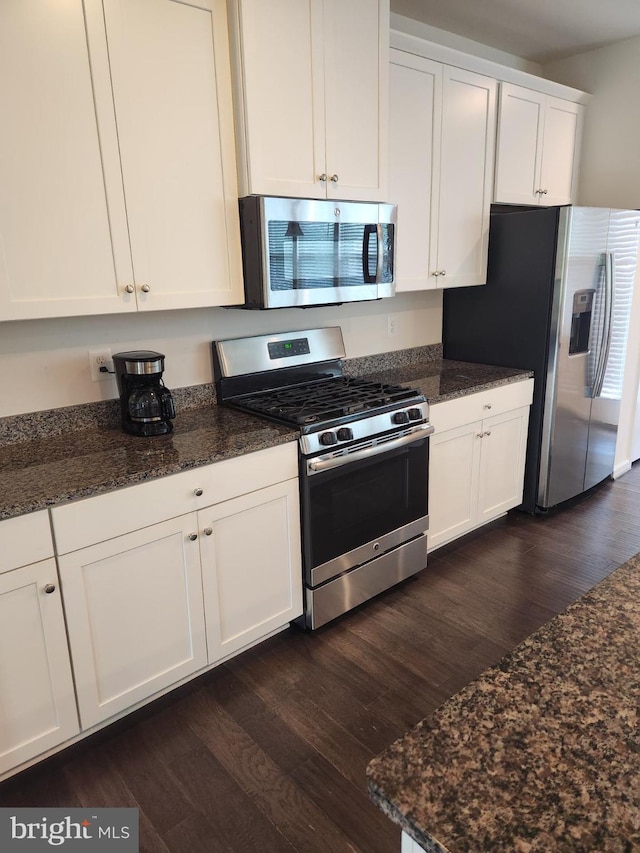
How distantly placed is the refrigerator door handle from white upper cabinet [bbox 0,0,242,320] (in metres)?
2.23

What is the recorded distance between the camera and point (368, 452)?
2.38m

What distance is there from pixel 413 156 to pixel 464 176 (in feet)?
1.32

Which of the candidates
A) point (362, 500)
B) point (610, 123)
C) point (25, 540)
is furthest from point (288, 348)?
point (610, 123)

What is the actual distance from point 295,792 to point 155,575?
770 mm

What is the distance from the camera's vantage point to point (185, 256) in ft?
6.91

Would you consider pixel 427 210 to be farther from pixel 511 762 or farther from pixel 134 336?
pixel 511 762

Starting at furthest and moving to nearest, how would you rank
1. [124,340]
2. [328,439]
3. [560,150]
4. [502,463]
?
[560,150] → [502,463] → [124,340] → [328,439]

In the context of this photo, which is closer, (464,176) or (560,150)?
(464,176)

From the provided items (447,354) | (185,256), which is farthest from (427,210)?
(185,256)

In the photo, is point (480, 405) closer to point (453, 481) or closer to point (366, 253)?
point (453, 481)

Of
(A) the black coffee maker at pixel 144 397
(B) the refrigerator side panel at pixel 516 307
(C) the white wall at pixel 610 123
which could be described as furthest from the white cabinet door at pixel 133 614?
(C) the white wall at pixel 610 123

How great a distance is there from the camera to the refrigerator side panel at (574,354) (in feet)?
10.1

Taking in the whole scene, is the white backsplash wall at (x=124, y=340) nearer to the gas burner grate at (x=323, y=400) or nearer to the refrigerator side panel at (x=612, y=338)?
the gas burner grate at (x=323, y=400)

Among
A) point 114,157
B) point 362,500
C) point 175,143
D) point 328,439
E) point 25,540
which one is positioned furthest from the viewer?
point 362,500
